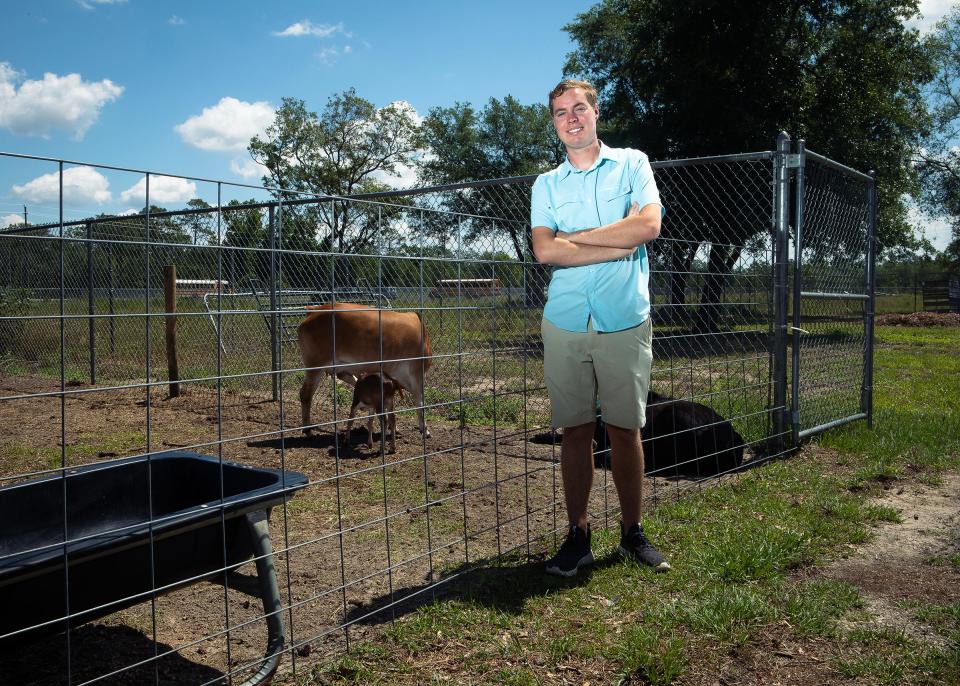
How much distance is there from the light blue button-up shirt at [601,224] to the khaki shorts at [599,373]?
0.05 metres

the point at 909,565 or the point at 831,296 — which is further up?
the point at 831,296

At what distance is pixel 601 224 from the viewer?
9.98ft

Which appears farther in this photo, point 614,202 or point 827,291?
point 827,291

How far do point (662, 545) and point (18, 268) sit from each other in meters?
10.1

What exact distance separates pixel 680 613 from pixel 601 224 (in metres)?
1.61

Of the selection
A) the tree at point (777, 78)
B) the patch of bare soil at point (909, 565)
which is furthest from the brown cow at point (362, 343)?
the tree at point (777, 78)

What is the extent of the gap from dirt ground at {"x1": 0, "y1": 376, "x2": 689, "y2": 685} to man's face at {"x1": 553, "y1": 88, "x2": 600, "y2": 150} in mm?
1335

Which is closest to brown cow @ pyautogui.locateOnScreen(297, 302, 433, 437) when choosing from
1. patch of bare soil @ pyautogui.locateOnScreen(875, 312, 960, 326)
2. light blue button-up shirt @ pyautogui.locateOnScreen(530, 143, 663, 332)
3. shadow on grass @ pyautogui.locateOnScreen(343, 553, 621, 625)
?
shadow on grass @ pyautogui.locateOnScreen(343, 553, 621, 625)

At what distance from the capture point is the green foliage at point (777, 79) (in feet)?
56.6

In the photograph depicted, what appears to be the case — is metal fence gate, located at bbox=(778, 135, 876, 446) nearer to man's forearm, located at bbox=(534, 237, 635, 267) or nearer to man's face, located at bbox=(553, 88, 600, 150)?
man's face, located at bbox=(553, 88, 600, 150)

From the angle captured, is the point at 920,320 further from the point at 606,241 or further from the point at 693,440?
the point at 606,241

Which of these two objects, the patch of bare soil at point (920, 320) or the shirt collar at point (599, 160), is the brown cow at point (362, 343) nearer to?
the shirt collar at point (599, 160)

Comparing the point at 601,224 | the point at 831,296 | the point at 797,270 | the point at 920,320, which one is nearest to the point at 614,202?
the point at 601,224

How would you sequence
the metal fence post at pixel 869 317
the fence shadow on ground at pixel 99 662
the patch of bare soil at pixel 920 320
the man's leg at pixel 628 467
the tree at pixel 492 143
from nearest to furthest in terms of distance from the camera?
1. the fence shadow on ground at pixel 99 662
2. the man's leg at pixel 628 467
3. the metal fence post at pixel 869 317
4. the patch of bare soil at pixel 920 320
5. the tree at pixel 492 143
